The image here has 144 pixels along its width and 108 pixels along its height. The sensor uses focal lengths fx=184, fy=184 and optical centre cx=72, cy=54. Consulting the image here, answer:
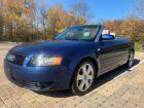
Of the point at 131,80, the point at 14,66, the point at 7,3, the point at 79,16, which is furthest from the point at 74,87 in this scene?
the point at 79,16

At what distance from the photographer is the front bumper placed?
3031mm

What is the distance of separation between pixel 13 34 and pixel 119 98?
23629mm

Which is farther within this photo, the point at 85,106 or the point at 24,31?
the point at 24,31

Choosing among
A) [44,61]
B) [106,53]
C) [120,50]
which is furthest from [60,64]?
[120,50]

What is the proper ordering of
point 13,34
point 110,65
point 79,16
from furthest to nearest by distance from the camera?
1. point 79,16
2. point 13,34
3. point 110,65

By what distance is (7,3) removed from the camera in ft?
83.8

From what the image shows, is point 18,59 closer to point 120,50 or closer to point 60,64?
point 60,64

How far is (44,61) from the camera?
305 cm

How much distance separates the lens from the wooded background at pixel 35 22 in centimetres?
2234

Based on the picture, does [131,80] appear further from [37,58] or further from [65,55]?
[37,58]

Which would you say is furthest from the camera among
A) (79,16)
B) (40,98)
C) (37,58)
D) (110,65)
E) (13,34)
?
(79,16)

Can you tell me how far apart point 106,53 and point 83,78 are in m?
0.94

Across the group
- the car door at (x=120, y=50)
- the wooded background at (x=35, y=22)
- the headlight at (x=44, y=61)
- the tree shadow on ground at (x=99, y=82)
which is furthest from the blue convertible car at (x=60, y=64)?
the wooded background at (x=35, y=22)

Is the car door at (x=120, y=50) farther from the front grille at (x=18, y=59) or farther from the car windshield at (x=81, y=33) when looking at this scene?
the front grille at (x=18, y=59)
